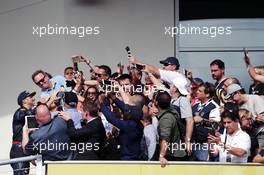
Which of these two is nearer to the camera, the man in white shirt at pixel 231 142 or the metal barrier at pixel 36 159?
the man in white shirt at pixel 231 142

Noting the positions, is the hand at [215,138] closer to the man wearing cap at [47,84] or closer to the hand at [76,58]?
the man wearing cap at [47,84]

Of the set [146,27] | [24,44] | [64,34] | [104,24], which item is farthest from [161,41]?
[24,44]

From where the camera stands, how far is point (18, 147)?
7430 millimetres

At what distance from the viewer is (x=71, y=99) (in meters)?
7.16

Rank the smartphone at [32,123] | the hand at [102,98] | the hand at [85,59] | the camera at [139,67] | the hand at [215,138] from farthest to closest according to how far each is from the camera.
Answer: the hand at [85,59] < the camera at [139,67] < the smartphone at [32,123] < the hand at [102,98] < the hand at [215,138]

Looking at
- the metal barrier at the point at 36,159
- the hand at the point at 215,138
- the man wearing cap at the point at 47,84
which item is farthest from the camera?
the man wearing cap at the point at 47,84

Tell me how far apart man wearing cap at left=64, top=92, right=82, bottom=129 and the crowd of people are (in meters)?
0.01

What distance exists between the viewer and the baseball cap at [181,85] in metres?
6.86

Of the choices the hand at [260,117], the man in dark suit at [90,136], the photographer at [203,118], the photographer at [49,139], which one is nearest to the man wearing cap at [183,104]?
the photographer at [203,118]

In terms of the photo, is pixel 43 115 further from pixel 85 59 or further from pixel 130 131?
pixel 85 59

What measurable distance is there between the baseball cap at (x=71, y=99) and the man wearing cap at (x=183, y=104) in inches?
46.5

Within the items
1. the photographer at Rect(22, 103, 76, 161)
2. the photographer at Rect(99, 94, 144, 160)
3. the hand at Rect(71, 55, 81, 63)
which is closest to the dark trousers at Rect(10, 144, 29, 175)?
the photographer at Rect(22, 103, 76, 161)

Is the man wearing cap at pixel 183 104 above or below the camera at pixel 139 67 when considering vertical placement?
below

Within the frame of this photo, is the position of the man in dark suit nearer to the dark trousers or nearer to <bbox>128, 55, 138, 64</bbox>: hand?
the dark trousers
